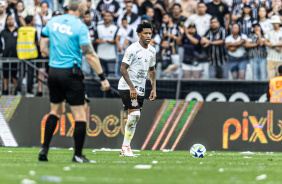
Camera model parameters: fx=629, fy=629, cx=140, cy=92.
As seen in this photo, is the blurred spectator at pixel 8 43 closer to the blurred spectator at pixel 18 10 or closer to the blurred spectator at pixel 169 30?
the blurred spectator at pixel 18 10

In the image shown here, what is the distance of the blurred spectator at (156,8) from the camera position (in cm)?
1814

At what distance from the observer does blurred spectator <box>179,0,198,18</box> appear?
18.1 metres

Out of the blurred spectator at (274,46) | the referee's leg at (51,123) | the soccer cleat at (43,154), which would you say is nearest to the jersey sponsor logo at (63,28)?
the referee's leg at (51,123)

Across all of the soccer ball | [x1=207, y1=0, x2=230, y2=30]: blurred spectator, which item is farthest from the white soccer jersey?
[x1=207, y1=0, x2=230, y2=30]: blurred spectator

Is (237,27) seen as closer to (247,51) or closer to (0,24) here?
(247,51)

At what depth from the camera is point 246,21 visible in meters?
17.6

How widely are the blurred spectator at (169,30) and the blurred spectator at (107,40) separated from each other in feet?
4.51

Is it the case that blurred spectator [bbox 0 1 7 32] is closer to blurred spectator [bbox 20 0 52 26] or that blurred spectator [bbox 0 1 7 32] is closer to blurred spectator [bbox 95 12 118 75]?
blurred spectator [bbox 20 0 52 26]

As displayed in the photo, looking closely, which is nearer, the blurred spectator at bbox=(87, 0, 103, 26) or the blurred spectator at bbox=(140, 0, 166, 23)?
the blurred spectator at bbox=(140, 0, 166, 23)

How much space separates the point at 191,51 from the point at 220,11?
147cm

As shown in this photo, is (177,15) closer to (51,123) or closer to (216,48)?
(216,48)

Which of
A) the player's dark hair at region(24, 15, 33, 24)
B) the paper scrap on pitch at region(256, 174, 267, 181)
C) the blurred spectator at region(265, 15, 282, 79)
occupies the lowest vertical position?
the paper scrap on pitch at region(256, 174, 267, 181)

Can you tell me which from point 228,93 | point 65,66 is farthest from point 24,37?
point 65,66

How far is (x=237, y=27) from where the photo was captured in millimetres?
17375
